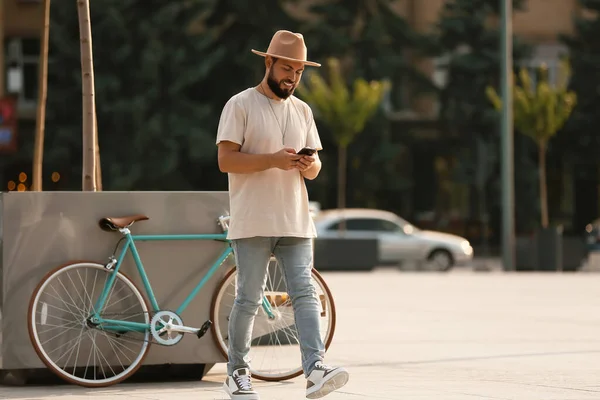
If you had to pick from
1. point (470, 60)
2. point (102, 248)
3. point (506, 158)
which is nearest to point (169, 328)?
point (102, 248)

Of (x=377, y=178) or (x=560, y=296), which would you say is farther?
(x=377, y=178)

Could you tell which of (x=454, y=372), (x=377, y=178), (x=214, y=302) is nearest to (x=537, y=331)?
(x=454, y=372)

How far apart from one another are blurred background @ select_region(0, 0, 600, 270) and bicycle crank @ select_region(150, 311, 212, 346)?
28038 millimetres

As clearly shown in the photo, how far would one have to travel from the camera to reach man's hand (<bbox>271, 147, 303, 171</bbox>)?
7.52 metres

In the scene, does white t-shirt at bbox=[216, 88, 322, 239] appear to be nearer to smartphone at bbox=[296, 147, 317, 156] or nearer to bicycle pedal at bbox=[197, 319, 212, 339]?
smartphone at bbox=[296, 147, 317, 156]

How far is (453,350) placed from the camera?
11.4 meters

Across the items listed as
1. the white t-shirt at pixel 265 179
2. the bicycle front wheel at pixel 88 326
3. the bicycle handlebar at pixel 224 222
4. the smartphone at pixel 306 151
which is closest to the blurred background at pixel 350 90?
the bicycle handlebar at pixel 224 222

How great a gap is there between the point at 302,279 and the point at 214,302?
1.38 meters

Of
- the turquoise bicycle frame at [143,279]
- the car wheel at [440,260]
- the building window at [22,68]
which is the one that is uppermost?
the building window at [22,68]

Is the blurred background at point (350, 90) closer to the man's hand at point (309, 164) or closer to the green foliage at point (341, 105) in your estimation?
the green foliage at point (341, 105)

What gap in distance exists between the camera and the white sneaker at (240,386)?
7738 millimetres

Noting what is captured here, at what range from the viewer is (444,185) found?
46.3 metres

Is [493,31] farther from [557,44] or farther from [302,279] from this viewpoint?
[302,279]

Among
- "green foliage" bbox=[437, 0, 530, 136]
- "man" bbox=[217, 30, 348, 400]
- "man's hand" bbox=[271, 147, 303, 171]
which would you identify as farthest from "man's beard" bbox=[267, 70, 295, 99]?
"green foliage" bbox=[437, 0, 530, 136]
